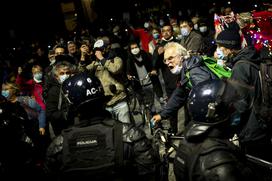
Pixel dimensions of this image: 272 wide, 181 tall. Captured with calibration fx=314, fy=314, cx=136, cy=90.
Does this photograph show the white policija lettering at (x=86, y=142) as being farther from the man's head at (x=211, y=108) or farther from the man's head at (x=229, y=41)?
the man's head at (x=229, y=41)

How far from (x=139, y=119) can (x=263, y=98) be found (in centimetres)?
451

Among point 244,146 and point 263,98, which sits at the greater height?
point 263,98

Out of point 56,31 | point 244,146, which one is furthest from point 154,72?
point 56,31

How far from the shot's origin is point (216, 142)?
7.45 feet

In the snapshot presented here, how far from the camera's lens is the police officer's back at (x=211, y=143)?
84.7 inches

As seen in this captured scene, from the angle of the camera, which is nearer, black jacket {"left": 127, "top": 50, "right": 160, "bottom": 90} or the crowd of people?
the crowd of people

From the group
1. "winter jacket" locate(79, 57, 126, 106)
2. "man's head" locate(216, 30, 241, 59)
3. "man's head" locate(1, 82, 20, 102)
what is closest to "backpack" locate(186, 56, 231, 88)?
"man's head" locate(216, 30, 241, 59)

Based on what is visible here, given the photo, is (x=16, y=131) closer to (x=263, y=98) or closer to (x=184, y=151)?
(x=184, y=151)

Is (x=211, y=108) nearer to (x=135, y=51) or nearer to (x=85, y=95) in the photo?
(x=85, y=95)

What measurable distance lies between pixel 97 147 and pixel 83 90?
0.57 m

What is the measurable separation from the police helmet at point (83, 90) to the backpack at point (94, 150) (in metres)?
0.26

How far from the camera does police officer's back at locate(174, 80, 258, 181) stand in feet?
7.06

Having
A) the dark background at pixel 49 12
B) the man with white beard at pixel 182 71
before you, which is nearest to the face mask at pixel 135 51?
the man with white beard at pixel 182 71

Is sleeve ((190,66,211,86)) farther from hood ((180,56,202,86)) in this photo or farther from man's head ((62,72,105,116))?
man's head ((62,72,105,116))
